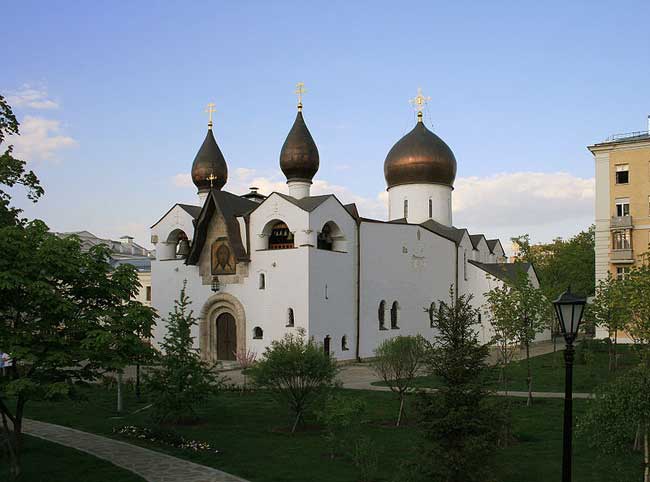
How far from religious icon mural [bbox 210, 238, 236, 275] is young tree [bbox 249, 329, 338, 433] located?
1397 centimetres

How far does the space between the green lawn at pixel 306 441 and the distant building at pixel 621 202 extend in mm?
18873

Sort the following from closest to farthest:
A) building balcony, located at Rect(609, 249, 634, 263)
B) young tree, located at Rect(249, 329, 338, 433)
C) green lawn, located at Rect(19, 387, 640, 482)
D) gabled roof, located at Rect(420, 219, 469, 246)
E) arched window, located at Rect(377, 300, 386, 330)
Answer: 1. green lawn, located at Rect(19, 387, 640, 482)
2. young tree, located at Rect(249, 329, 338, 433)
3. arched window, located at Rect(377, 300, 386, 330)
4. building balcony, located at Rect(609, 249, 634, 263)
5. gabled roof, located at Rect(420, 219, 469, 246)

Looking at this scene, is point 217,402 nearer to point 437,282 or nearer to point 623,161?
point 437,282

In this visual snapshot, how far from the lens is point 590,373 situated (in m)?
23.3

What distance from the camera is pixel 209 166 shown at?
3441 cm

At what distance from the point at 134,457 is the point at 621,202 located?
1167 inches

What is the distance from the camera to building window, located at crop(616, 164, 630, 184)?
113 feet

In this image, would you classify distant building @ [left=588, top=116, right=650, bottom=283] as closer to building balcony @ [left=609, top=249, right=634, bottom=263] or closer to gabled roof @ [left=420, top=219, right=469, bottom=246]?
building balcony @ [left=609, top=249, right=634, bottom=263]

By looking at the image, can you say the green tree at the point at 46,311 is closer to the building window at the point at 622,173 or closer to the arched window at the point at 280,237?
the arched window at the point at 280,237

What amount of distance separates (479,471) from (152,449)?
6754 millimetres

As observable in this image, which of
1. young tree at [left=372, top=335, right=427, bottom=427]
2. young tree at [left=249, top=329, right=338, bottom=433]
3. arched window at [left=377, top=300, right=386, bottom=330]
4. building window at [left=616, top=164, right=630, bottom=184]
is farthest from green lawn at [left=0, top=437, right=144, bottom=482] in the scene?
building window at [left=616, top=164, right=630, bottom=184]

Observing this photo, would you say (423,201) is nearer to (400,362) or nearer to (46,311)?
(400,362)

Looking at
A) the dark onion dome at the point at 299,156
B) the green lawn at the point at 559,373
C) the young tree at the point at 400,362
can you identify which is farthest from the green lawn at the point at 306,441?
the dark onion dome at the point at 299,156

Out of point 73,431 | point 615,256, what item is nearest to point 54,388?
point 73,431
